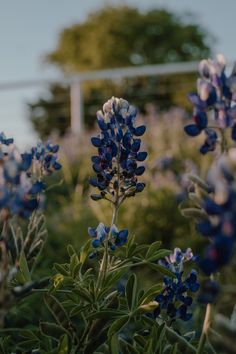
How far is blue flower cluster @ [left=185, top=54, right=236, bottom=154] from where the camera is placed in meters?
1.12

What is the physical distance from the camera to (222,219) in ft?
2.41

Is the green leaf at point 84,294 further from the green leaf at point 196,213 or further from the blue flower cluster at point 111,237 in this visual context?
the green leaf at point 196,213

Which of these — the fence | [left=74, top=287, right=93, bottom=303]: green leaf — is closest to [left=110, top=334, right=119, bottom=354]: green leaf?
[left=74, top=287, right=93, bottom=303]: green leaf

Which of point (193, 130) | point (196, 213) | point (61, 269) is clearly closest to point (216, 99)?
point (193, 130)

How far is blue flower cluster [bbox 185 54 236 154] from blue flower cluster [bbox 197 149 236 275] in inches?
13.9

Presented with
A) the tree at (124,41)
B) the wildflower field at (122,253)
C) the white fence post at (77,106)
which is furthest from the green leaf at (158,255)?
the tree at (124,41)

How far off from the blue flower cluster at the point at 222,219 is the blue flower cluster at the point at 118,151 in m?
0.60

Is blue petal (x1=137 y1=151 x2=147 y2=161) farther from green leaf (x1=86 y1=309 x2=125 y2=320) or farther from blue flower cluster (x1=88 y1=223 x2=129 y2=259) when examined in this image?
green leaf (x1=86 y1=309 x2=125 y2=320)

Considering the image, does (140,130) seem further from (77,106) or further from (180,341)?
(77,106)

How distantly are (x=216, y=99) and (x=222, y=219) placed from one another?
0.45 m

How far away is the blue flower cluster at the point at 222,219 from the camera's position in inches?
28.1

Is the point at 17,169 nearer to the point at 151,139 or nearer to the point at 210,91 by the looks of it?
the point at 210,91

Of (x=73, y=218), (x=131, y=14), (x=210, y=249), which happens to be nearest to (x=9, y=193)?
(x=210, y=249)

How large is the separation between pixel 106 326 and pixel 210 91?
49 cm
